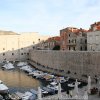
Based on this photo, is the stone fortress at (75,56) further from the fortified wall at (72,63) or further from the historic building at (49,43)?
the historic building at (49,43)

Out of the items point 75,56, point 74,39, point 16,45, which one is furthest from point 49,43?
point 75,56

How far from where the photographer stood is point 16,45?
64.2 metres

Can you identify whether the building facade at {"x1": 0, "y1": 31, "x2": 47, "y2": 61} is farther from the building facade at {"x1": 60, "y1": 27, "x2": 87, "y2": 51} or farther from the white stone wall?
the white stone wall

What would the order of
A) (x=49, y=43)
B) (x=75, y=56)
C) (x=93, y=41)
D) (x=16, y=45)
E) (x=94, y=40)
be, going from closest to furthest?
(x=75, y=56) → (x=94, y=40) → (x=93, y=41) → (x=49, y=43) → (x=16, y=45)

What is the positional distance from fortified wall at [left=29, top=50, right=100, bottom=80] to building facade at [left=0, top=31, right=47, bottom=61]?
42.7 ft

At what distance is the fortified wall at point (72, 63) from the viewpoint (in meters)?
32.9

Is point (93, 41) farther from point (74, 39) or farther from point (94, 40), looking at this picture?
point (74, 39)

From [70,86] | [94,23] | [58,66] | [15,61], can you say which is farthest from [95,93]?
[15,61]

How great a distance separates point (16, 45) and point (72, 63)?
2856cm

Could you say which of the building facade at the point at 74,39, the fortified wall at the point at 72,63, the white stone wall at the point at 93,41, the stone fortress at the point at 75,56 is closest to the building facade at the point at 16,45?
the stone fortress at the point at 75,56

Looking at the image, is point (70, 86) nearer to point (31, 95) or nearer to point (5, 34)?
point (31, 95)

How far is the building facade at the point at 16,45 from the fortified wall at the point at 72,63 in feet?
42.7

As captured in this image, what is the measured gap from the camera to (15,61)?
62.5m

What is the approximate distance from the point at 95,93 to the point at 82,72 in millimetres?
13602
